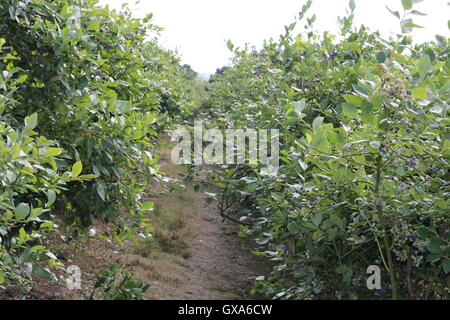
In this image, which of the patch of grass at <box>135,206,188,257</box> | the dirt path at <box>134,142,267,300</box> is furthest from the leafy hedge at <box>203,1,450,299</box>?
the patch of grass at <box>135,206,188,257</box>

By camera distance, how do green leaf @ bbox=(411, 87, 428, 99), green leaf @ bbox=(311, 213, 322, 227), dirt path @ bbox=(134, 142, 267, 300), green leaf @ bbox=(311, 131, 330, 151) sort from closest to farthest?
green leaf @ bbox=(411, 87, 428, 99), green leaf @ bbox=(311, 131, 330, 151), green leaf @ bbox=(311, 213, 322, 227), dirt path @ bbox=(134, 142, 267, 300)

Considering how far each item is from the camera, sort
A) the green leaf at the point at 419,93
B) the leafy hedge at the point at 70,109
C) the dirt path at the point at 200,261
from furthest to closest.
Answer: the dirt path at the point at 200,261 → the leafy hedge at the point at 70,109 → the green leaf at the point at 419,93

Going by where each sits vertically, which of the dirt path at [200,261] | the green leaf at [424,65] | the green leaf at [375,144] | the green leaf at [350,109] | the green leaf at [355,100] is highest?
the green leaf at [424,65]

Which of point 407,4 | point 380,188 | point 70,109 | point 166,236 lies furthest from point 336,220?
point 166,236

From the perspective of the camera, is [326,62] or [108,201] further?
[326,62]

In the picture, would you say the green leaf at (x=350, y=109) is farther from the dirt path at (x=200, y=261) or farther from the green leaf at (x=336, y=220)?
the dirt path at (x=200, y=261)

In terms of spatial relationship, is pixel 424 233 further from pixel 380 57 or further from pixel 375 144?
pixel 380 57

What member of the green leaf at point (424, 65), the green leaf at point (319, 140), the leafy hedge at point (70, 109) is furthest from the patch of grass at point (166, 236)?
the green leaf at point (424, 65)

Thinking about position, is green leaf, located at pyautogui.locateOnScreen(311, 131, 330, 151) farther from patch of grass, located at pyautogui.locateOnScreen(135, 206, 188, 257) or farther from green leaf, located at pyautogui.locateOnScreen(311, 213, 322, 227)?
patch of grass, located at pyautogui.locateOnScreen(135, 206, 188, 257)

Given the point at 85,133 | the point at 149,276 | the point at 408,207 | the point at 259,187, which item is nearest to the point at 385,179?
the point at 408,207

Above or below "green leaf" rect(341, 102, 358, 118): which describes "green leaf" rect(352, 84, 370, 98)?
above

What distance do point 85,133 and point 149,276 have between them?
2.13 meters

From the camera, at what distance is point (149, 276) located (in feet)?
16.1
